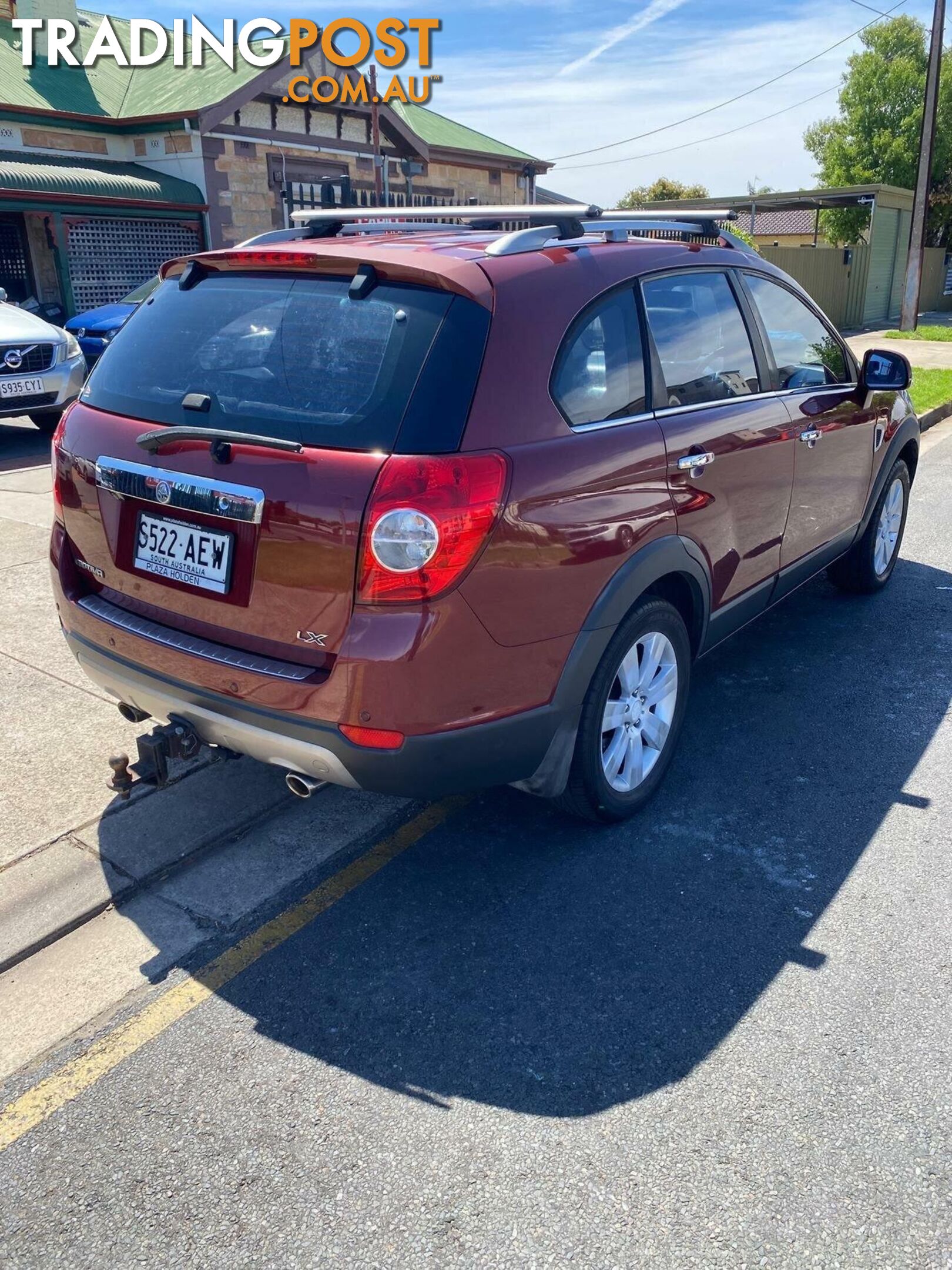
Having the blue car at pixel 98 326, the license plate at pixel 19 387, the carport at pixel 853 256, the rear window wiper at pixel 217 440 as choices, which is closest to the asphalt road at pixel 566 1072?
the rear window wiper at pixel 217 440

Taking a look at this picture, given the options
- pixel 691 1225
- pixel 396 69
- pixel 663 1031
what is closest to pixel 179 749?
pixel 663 1031

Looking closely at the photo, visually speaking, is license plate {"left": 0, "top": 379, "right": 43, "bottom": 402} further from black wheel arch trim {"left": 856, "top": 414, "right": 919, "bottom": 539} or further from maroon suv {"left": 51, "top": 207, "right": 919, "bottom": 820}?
black wheel arch trim {"left": 856, "top": 414, "right": 919, "bottom": 539}

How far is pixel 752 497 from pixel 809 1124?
2.30 metres

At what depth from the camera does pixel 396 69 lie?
71.6 feet

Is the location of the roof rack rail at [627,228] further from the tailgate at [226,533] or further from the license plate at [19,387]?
the license plate at [19,387]

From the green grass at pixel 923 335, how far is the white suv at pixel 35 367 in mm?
18085

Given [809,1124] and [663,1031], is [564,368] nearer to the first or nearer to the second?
[663,1031]

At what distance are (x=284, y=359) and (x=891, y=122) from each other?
4725 centimetres

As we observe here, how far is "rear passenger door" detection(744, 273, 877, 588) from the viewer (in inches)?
169

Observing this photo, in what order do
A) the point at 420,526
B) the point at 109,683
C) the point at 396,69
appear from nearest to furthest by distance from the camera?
the point at 420,526, the point at 109,683, the point at 396,69

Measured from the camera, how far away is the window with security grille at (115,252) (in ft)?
59.0

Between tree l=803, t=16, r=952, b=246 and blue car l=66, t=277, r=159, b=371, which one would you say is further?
tree l=803, t=16, r=952, b=246

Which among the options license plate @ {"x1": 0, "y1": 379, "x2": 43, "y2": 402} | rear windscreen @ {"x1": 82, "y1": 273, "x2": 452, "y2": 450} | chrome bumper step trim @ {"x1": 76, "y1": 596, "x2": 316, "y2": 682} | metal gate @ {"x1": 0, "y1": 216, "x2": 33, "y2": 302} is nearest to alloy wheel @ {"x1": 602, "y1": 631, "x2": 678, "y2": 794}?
chrome bumper step trim @ {"x1": 76, "y1": 596, "x2": 316, "y2": 682}

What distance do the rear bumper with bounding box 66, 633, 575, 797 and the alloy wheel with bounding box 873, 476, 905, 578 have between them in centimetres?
333
